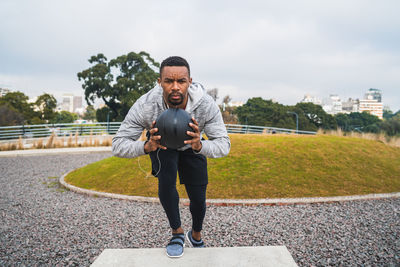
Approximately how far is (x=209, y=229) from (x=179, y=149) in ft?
6.67

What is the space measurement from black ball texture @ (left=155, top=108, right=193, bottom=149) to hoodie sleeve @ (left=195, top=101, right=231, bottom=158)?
0.92 feet

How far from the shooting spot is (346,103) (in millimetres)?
168000

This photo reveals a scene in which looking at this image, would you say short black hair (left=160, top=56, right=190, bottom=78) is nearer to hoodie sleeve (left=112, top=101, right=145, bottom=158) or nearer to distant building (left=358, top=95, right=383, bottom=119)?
hoodie sleeve (left=112, top=101, right=145, bottom=158)

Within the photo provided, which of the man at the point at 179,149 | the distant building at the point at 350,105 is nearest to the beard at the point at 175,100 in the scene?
the man at the point at 179,149

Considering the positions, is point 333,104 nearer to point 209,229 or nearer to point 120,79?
point 120,79

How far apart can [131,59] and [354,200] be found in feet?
116

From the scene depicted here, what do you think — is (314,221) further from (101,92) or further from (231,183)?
(101,92)

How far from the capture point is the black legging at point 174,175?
262cm

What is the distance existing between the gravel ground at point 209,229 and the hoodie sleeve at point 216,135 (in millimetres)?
1666

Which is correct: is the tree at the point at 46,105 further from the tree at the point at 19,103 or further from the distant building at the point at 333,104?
the distant building at the point at 333,104

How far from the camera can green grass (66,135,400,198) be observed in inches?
242

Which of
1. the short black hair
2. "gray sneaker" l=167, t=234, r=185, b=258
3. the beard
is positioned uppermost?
the short black hair

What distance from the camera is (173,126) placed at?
2.22 meters

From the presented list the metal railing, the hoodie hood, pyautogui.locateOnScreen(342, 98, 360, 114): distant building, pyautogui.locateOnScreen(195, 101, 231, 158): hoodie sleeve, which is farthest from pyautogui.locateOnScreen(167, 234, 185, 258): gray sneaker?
pyautogui.locateOnScreen(342, 98, 360, 114): distant building
